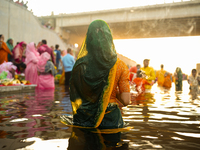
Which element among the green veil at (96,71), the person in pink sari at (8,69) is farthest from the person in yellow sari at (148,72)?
the green veil at (96,71)

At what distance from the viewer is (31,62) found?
980 centimetres

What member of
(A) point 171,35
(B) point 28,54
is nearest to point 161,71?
(B) point 28,54

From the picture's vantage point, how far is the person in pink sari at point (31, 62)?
9547 mm

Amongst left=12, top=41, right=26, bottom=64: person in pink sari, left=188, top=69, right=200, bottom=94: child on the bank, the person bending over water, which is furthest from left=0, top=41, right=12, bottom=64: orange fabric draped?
left=188, top=69, right=200, bottom=94: child on the bank

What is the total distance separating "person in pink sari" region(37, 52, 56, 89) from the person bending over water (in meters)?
6.59

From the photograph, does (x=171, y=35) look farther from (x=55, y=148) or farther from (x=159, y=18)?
(x=55, y=148)

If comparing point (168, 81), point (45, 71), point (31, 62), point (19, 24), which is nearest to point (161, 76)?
point (168, 81)

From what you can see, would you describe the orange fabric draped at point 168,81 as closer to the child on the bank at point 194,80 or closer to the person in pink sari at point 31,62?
the child on the bank at point 194,80

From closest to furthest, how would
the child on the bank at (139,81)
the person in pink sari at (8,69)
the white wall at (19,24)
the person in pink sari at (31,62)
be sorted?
the person in pink sari at (8,69)
the child on the bank at (139,81)
the person in pink sari at (31,62)
the white wall at (19,24)

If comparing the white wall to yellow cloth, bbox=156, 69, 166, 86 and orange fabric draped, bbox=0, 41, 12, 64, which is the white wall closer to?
orange fabric draped, bbox=0, 41, 12, 64

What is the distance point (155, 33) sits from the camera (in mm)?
29734

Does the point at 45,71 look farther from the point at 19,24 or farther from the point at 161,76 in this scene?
the point at 19,24

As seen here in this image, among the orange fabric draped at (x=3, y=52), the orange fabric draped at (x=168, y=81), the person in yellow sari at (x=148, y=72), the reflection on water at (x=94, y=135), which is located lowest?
the reflection on water at (x=94, y=135)

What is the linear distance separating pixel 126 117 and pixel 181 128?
3.20 feet
